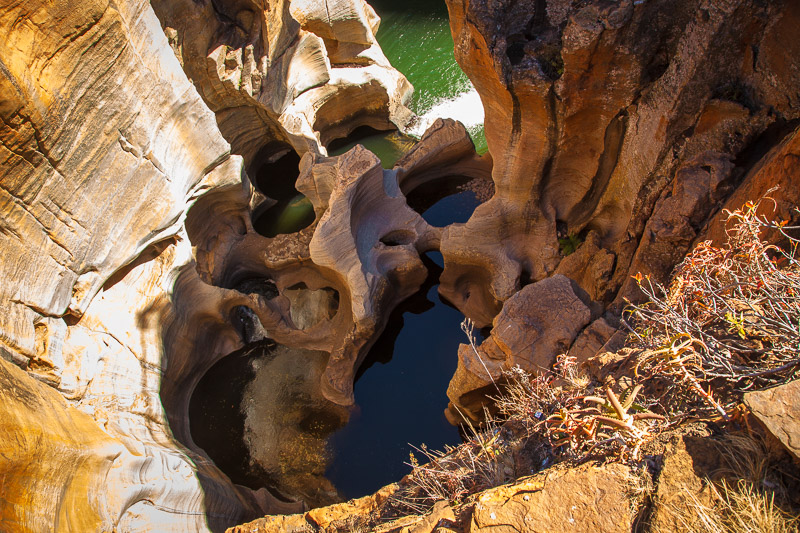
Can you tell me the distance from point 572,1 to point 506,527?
4514 millimetres

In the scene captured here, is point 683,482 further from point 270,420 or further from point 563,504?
point 270,420

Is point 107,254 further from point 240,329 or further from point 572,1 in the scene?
point 572,1

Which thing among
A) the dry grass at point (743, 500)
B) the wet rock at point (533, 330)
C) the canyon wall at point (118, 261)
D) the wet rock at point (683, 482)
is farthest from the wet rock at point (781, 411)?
the canyon wall at point (118, 261)

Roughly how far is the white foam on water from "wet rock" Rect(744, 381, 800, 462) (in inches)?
323

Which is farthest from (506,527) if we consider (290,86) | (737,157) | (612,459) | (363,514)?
(290,86)

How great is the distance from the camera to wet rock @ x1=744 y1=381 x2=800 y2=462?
1.85 meters

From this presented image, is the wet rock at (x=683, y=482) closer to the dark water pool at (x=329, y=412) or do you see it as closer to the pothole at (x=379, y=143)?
the dark water pool at (x=329, y=412)

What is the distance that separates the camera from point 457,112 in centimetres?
1003

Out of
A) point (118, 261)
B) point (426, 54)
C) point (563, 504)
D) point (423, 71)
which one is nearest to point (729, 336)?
point (563, 504)

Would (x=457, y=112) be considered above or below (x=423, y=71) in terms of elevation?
below

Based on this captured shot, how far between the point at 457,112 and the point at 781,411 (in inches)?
348

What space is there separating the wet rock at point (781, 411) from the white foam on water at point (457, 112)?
26.9 ft

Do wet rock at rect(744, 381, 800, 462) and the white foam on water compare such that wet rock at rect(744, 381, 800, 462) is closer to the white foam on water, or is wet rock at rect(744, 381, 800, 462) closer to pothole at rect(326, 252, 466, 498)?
pothole at rect(326, 252, 466, 498)

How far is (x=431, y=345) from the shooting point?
7.09 m
